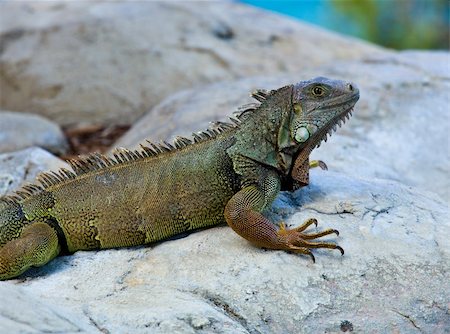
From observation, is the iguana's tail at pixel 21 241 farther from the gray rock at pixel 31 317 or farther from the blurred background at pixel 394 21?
the blurred background at pixel 394 21

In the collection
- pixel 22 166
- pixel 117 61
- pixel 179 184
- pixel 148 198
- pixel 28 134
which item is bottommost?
pixel 28 134

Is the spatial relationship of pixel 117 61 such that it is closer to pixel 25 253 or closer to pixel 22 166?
pixel 22 166

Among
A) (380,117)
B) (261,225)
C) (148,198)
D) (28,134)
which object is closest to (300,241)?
(261,225)

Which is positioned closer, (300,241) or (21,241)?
(300,241)

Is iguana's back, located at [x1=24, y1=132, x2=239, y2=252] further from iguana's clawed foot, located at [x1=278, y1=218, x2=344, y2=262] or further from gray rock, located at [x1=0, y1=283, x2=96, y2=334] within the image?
gray rock, located at [x1=0, y1=283, x2=96, y2=334]

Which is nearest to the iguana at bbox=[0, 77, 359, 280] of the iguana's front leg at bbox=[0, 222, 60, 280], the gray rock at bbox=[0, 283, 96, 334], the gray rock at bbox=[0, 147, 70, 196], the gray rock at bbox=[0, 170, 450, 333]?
the iguana's front leg at bbox=[0, 222, 60, 280]
